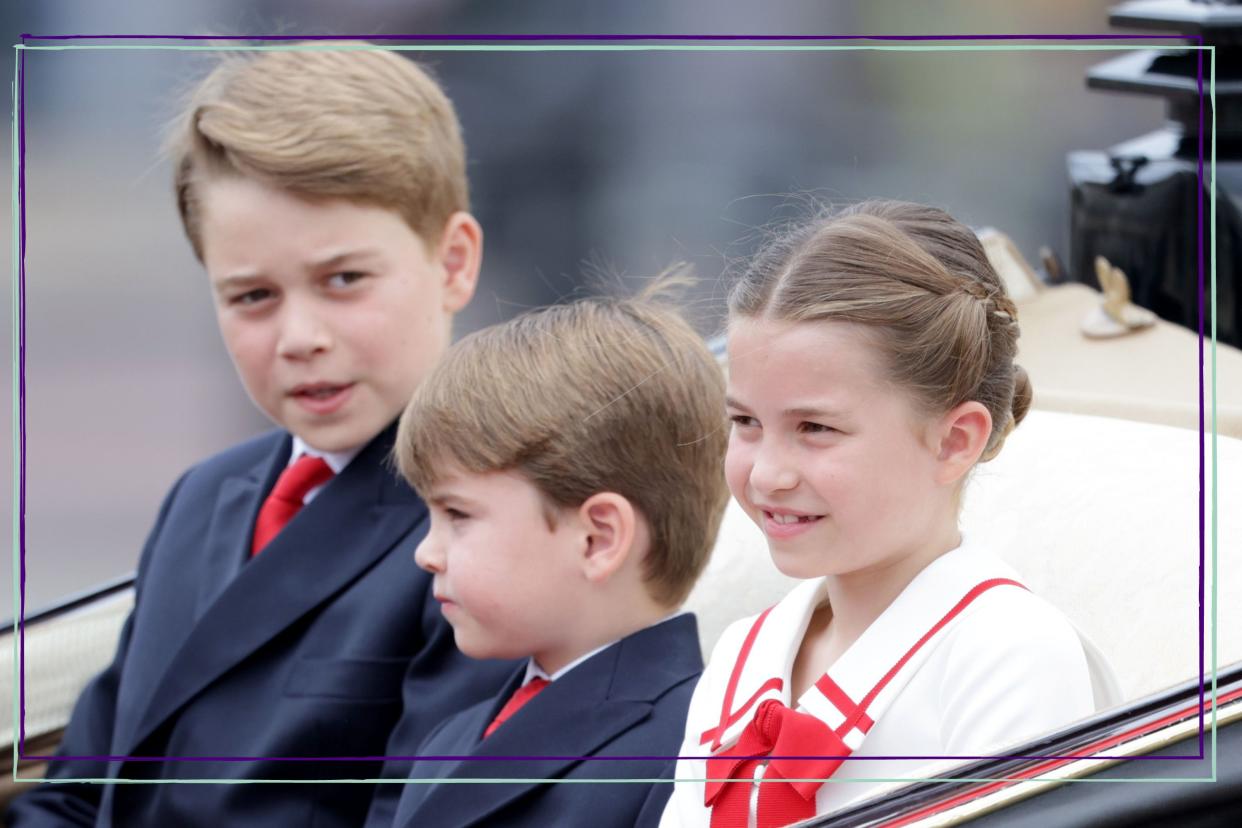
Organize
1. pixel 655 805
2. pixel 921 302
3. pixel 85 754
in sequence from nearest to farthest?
1. pixel 921 302
2. pixel 655 805
3. pixel 85 754

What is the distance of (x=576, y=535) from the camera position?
1171 millimetres

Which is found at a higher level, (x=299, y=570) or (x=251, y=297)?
(x=251, y=297)

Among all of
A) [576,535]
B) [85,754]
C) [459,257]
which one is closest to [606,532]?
[576,535]

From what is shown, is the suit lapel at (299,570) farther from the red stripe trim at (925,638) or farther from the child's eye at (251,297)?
the red stripe trim at (925,638)

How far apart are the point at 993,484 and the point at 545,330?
348 mm

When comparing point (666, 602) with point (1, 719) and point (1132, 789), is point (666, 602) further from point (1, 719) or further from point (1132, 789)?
point (1, 719)

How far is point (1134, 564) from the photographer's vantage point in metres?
1.11

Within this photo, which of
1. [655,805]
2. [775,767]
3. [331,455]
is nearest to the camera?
[775,767]

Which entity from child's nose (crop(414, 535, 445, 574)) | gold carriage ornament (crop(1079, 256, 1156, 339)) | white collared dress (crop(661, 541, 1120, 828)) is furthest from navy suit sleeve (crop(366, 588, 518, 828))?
gold carriage ornament (crop(1079, 256, 1156, 339))

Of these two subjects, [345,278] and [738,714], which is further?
[345,278]

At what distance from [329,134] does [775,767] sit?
2.26ft

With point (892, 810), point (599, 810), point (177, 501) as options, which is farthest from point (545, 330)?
point (177, 501)

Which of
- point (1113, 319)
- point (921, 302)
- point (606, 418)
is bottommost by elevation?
point (1113, 319)

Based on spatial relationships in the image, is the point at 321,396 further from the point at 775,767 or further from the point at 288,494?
the point at 775,767
